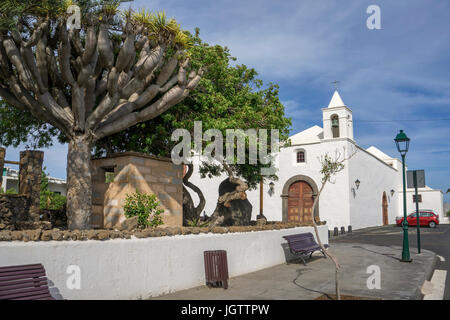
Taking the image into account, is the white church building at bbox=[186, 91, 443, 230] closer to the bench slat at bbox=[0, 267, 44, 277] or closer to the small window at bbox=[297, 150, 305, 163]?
the small window at bbox=[297, 150, 305, 163]

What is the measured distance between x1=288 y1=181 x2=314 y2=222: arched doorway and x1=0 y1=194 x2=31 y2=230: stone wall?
2037 cm

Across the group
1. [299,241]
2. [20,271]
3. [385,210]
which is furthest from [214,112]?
[385,210]

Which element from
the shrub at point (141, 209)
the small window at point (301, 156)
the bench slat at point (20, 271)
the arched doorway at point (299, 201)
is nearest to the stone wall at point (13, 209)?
the shrub at point (141, 209)

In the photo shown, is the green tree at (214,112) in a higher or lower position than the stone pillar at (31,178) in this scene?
higher

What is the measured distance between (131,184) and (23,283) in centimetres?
577

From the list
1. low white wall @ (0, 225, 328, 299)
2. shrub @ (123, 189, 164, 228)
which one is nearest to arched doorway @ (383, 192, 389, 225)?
low white wall @ (0, 225, 328, 299)

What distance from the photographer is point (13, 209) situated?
10562 millimetres

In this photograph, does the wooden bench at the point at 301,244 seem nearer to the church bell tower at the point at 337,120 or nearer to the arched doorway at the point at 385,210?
the church bell tower at the point at 337,120

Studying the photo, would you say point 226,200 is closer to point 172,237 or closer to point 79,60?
point 172,237

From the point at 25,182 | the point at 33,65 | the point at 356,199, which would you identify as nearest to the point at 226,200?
the point at 25,182

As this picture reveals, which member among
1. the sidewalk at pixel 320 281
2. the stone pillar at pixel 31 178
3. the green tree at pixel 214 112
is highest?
the green tree at pixel 214 112

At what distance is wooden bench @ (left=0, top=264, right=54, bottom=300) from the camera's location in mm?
4879

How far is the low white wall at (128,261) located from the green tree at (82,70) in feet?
9.13

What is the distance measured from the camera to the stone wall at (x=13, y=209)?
33.7 feet
